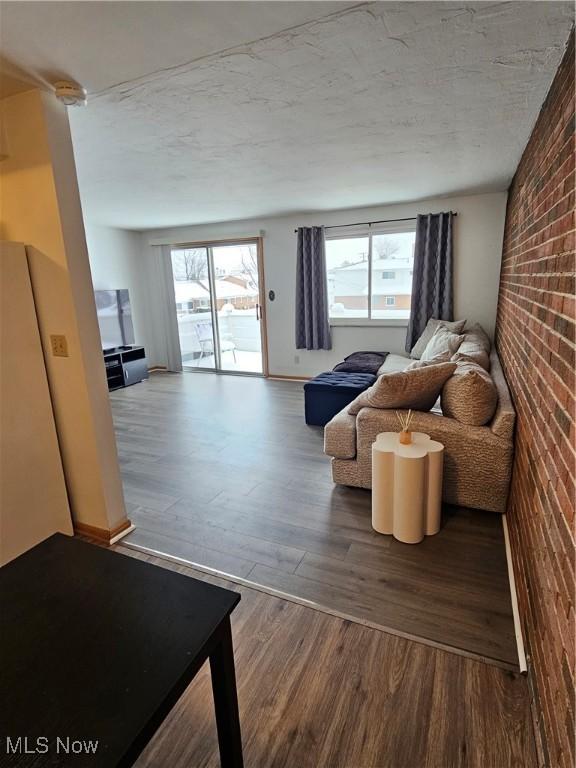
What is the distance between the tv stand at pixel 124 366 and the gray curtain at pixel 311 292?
2.44 metres

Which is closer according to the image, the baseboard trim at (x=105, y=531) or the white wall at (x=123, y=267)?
the baseboard trim at (x=105, y=531)

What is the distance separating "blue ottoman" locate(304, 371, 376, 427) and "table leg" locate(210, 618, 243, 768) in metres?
2.82

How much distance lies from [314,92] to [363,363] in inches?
120

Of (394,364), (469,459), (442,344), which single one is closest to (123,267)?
(394,364)

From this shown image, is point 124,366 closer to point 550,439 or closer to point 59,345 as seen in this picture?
point 59,345

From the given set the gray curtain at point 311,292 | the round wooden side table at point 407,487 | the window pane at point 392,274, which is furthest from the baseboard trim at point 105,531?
the window pane at point 392,274

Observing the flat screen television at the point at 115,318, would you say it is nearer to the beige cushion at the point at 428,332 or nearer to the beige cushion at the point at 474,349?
the beige cushion at the point at 428,332

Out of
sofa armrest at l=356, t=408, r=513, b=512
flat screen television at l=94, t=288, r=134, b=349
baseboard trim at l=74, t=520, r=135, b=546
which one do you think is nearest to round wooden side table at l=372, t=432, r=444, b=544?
sofa armrest at l=356, t=408, r=513, b=512

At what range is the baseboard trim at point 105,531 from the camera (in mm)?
2229

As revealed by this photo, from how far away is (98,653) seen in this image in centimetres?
80

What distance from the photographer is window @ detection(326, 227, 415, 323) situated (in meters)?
5.06

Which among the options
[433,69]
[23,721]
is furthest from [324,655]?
[433,69]

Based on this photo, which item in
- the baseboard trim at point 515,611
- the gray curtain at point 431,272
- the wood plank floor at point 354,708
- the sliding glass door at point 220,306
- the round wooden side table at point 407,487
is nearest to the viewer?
the wood plank floor at point 354,708

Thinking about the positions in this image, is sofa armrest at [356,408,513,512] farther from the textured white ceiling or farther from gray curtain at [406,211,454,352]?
gray curtain at [406,211,454,352]
